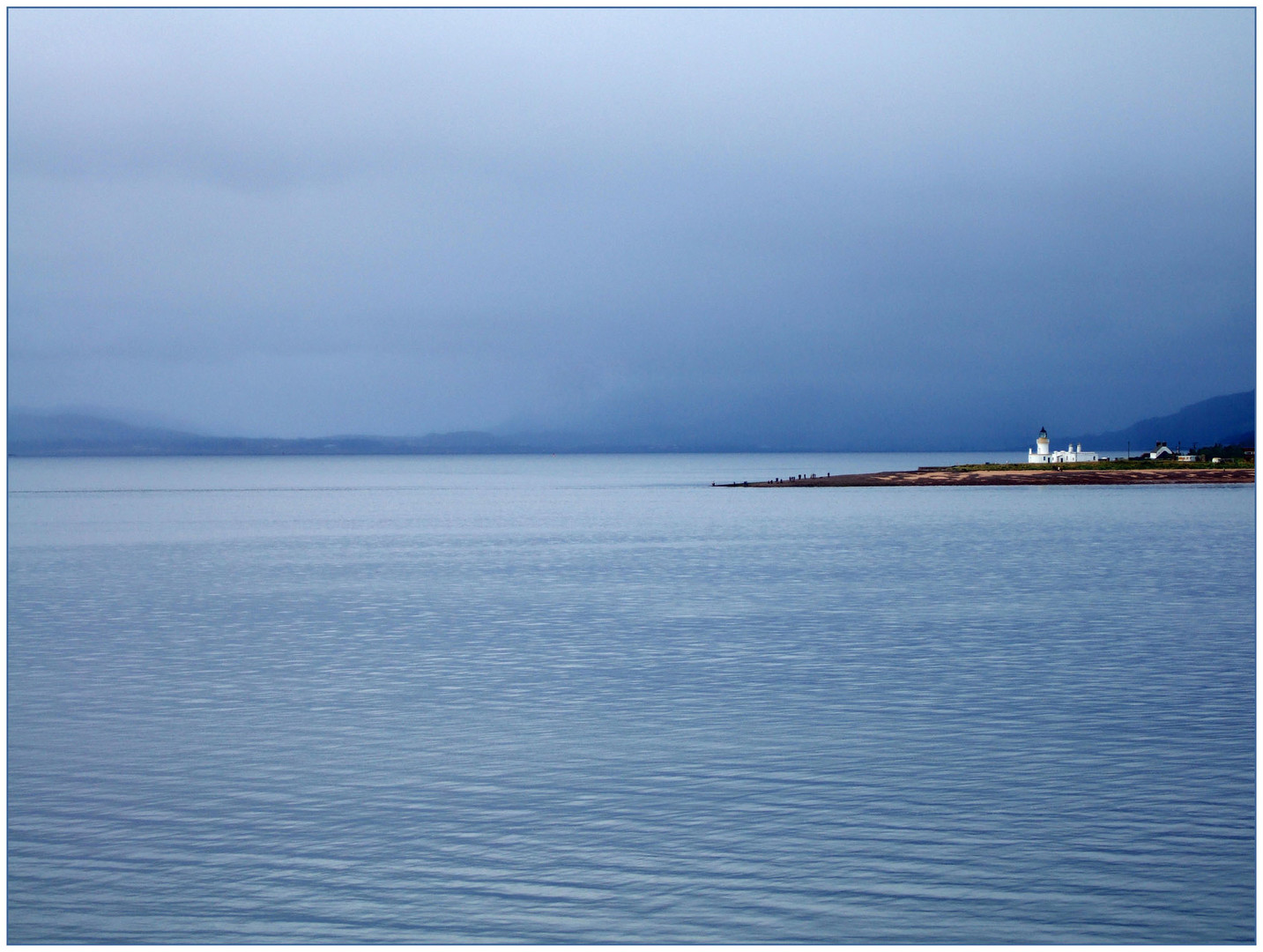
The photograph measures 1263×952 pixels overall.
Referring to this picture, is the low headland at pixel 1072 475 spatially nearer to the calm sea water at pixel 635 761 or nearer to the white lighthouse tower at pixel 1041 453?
the white lighthouse tower at pixel 1041 453

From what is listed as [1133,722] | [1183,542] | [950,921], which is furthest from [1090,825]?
[1183,542]

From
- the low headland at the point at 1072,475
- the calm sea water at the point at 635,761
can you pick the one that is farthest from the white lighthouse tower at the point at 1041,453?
the calm sea water at the point at 635,761

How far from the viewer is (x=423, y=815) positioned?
55.8 ft

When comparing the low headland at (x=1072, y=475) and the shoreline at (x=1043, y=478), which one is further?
the low headland at (x=1072, y=475)

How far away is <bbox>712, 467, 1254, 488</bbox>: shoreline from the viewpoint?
165125mm

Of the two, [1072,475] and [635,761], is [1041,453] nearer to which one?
[1072,475]

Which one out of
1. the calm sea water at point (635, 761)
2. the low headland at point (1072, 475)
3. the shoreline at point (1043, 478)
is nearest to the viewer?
the calm sea water at point (635, 761)

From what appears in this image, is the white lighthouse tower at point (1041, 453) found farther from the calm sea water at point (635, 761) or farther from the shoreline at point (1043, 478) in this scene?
the calm sea water at point (635, 761)

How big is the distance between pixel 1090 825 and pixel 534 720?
34.2 feet

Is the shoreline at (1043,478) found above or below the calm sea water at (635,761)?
above

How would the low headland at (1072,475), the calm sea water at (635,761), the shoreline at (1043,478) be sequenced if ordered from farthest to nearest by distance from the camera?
the low headland at (1072,475)
the shoreline at (1043,478)
the calm sea water at (635,761)

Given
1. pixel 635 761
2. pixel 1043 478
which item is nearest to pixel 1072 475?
pixel 1043 478

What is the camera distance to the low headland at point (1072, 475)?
166 metres

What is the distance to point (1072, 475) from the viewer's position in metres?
168
